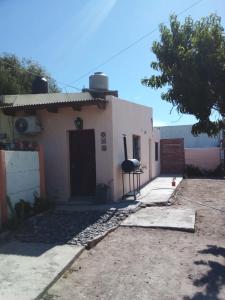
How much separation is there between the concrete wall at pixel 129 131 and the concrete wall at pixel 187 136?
1718 centimetres

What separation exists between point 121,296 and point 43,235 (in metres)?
3.40

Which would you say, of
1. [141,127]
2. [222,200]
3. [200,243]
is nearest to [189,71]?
[200,243]

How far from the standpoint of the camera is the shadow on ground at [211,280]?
5.26 meters

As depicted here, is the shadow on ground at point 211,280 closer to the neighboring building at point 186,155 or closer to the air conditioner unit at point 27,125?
the air conditioner unit at point 27,125

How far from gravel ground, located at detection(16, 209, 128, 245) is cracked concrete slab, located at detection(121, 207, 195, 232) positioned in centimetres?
38

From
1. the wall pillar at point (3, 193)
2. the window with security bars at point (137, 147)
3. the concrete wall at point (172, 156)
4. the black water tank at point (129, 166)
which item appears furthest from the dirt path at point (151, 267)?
the concrete wall at point (172, 156)

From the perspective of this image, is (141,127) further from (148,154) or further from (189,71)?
(189,71)

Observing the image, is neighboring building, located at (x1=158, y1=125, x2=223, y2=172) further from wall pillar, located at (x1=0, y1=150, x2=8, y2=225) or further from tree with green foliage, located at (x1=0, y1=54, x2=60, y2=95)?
wall pillar, located at (x1=0, y1=150, x2=8, y2=225)

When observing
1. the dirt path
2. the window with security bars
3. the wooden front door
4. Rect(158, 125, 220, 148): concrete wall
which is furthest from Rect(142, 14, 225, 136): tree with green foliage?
Rect(158, 125, 220, 148): concrete wall

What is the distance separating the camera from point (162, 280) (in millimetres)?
5863

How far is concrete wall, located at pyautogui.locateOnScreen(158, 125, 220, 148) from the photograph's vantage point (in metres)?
34.8

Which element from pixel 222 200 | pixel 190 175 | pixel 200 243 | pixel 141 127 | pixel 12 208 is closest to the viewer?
pixel 200 243

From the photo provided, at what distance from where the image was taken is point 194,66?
7.07 metres

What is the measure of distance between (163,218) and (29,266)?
14.5 feet
